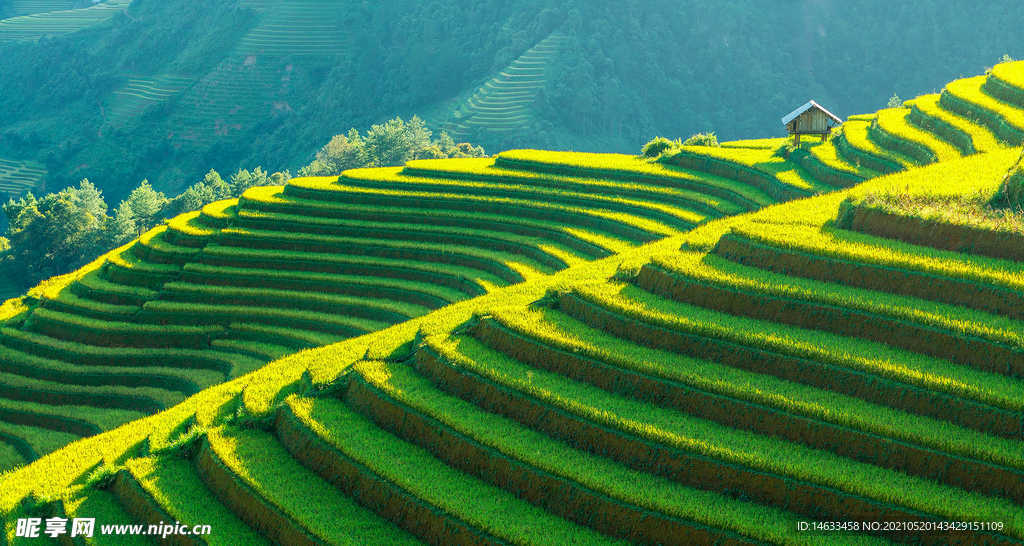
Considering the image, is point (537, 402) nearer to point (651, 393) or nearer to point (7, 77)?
point (651, 393)

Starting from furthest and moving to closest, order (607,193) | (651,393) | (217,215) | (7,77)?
(7,77), (217,215), (607,193), (651,393)

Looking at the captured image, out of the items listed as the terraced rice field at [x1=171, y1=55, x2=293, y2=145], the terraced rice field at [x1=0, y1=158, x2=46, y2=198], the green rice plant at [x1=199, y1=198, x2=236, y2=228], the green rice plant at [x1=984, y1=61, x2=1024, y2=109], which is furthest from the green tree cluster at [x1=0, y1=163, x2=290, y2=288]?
the terraced rice field at [x1=171, y1=55, x2=293, y2=145]

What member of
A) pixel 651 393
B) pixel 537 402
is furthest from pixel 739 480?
pixel 537 402

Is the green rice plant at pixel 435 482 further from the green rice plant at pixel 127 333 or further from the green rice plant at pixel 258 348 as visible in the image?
the green rice plant at pixel 127 333

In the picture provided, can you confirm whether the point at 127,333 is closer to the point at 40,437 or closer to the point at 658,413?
the point at 40,437

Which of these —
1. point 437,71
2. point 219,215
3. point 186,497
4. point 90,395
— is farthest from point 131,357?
point 437,71

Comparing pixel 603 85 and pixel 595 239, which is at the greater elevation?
pixel 603 85
